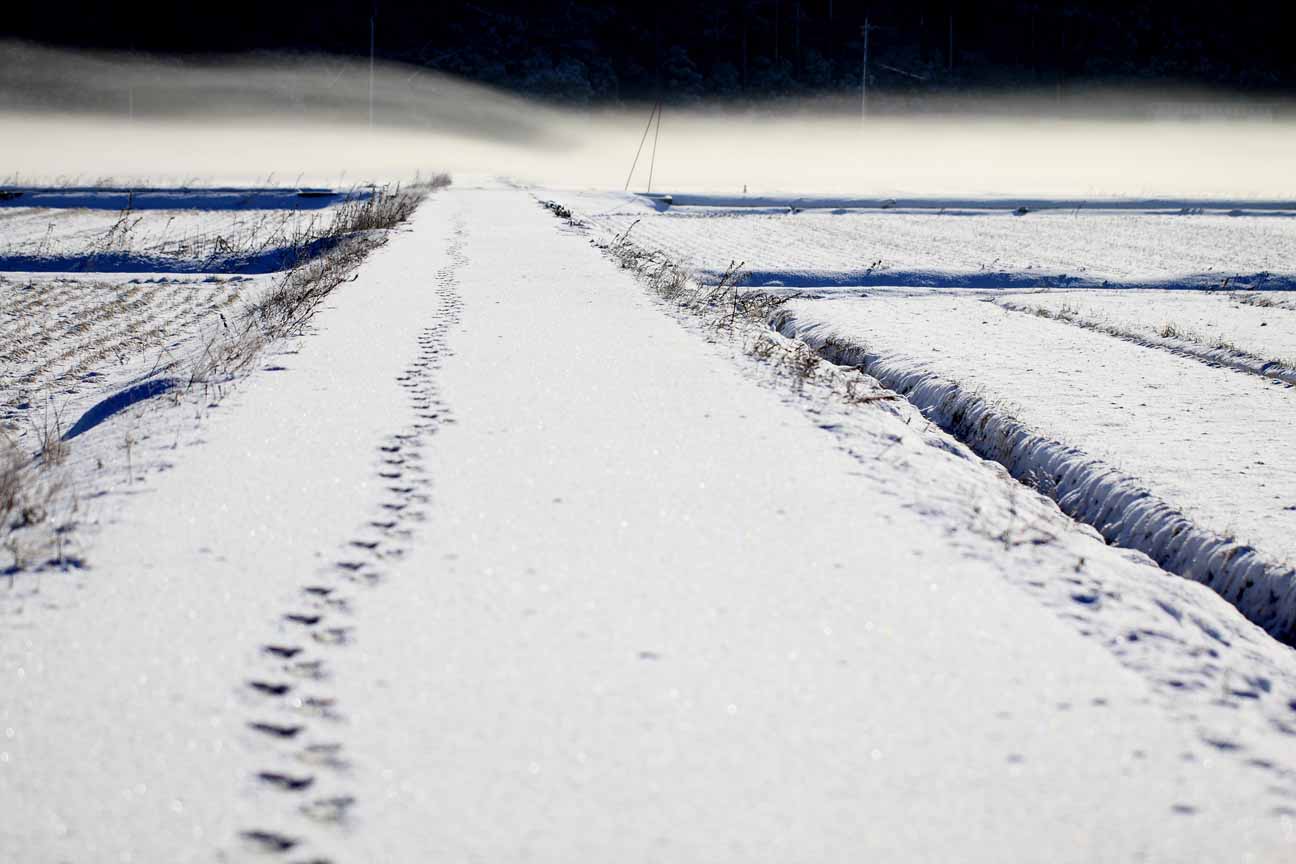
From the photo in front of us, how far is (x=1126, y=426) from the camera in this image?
800cm

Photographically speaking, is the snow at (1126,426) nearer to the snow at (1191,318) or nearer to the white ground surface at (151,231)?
the snow at (1191,318)

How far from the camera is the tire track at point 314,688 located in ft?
9.10

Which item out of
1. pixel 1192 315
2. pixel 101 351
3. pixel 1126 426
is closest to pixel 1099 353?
pixel 1126 426

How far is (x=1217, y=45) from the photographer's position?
109 m

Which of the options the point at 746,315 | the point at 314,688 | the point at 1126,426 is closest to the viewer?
the point at 314,688

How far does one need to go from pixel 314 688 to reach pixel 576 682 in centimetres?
78

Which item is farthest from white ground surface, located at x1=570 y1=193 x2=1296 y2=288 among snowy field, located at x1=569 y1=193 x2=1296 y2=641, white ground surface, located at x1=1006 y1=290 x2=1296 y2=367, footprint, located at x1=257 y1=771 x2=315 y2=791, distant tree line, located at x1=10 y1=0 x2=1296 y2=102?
distant tree line, located at x1=10 y1=0 x2=1296 y2=102

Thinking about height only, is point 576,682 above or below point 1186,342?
below

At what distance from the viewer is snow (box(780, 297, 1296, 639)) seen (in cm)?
571

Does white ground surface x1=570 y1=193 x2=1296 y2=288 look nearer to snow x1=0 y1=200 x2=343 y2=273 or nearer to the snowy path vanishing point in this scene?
snow x1=0 y1=200 x2=343 y2=273

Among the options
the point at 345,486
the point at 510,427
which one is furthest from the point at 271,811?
the point at 510,427

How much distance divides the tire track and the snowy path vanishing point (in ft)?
0.03

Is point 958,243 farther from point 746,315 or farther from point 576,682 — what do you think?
point 576,682

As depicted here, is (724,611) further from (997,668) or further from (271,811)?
(271,811)
